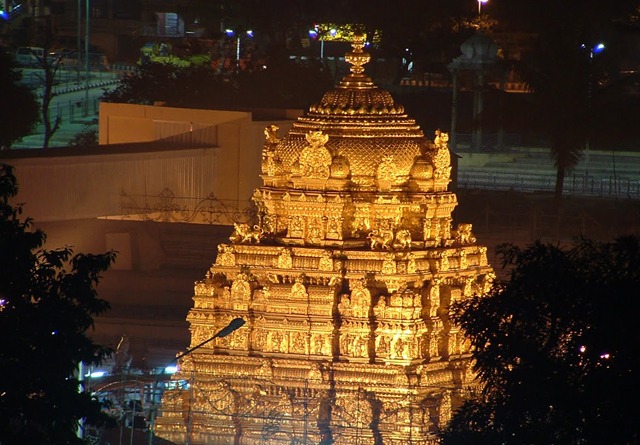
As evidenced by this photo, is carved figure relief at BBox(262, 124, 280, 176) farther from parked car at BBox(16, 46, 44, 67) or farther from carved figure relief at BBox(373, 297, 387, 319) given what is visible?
parked car at BBox(16, 46, 44, 67)

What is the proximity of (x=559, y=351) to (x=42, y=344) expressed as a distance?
558cm

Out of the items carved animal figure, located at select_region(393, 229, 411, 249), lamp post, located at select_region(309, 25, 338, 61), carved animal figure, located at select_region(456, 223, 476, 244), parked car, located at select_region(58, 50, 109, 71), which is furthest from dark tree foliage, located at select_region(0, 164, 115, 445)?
parked car, located at select_region(58, 50, 109, 71)

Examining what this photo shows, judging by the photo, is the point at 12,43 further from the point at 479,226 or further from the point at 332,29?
the point at 479,226

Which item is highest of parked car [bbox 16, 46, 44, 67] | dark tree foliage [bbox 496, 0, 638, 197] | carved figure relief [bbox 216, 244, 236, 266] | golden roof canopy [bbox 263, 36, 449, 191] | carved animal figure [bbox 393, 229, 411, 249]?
parked car [bbox 16, 46, 44, 67]

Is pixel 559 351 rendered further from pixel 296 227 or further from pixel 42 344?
pixel 296 227

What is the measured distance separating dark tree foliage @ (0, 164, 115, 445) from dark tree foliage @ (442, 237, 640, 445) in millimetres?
4155

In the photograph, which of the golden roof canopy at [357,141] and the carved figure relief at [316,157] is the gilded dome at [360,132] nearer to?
the golden roof canopy at [357,141]

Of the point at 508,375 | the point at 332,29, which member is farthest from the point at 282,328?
the point at 332,29

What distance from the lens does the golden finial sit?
3888 cm

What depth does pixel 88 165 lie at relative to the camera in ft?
156

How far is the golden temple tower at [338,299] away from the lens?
3744 centimetres

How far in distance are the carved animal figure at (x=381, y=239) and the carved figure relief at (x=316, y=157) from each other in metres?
1.00

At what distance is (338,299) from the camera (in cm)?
3788

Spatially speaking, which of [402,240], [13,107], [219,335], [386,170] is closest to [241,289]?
[402,240]
